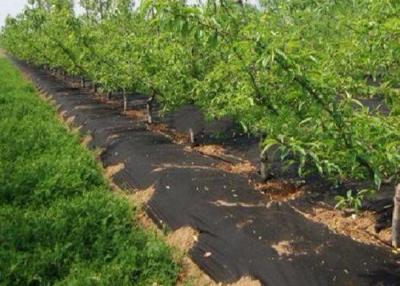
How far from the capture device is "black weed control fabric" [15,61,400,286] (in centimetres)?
511

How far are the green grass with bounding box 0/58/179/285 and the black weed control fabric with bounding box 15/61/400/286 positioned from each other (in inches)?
21.6

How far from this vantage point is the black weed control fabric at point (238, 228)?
511 cm

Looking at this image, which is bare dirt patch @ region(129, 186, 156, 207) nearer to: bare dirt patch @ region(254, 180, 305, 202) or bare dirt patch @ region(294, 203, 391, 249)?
bare dirt patch @ region(254, 180, 305, 202)

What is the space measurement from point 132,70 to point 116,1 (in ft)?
42.5

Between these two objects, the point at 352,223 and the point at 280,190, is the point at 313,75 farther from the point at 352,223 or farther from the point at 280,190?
the point at 280,190

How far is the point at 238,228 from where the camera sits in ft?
20.4

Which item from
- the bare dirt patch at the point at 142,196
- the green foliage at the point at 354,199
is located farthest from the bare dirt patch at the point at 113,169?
the green foliage at the point at 354,199

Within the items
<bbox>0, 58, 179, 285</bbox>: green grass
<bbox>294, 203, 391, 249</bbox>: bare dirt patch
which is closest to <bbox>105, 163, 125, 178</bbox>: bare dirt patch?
<bbox>0, 58, 179, 285</bbox>: green grass

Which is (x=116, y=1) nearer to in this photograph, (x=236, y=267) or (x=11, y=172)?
(x=11, y=172)

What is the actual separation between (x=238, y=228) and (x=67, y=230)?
243 centimetres

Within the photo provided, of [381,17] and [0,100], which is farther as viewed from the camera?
[0,100]

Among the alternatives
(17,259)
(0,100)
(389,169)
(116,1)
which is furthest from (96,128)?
(116,1)

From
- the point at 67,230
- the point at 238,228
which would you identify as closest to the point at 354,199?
the point at 238,228

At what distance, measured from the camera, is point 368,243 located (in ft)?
19.1
